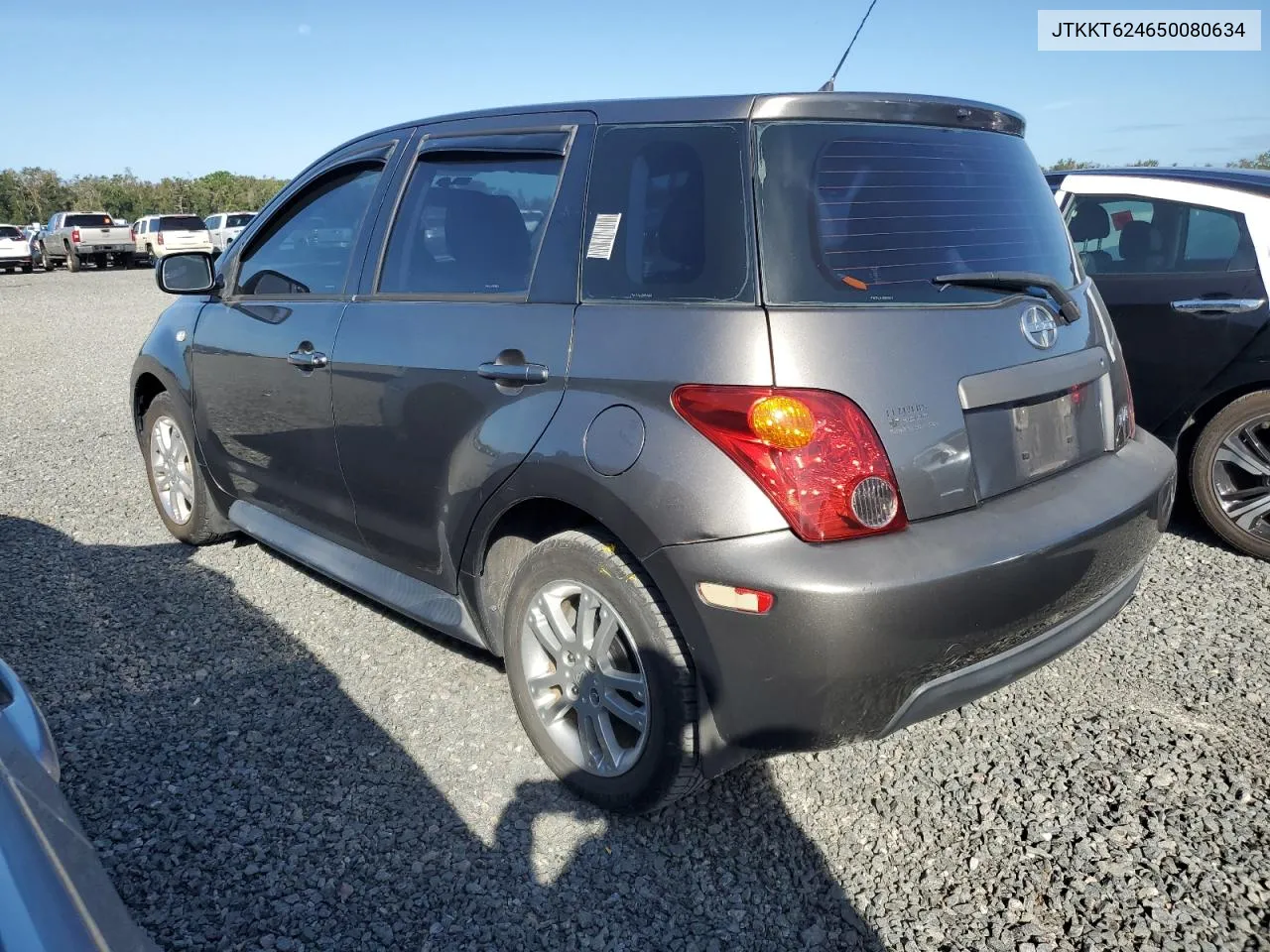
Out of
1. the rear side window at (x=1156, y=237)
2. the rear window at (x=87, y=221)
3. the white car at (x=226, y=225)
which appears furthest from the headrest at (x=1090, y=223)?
the rear window at (x=87, y=221)

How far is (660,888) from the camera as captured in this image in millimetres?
2400

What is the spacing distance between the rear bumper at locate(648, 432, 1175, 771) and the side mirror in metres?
2.78

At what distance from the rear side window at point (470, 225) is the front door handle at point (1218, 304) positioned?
3233 millimetres

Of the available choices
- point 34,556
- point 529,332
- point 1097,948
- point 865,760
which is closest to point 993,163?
point 529,332

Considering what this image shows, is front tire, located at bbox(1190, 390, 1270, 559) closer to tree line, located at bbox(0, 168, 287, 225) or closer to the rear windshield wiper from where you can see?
the rear windshield wiper

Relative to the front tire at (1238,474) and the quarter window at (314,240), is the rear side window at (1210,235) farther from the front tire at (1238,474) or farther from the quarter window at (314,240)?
the quarter window at (314,240)

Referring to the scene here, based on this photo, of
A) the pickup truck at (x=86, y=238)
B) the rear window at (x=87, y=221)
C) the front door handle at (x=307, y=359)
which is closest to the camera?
the front door handle at (x=307, y=359)

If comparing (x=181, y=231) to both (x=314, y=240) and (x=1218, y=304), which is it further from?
(x=1218, y=304)

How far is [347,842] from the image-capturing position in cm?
257

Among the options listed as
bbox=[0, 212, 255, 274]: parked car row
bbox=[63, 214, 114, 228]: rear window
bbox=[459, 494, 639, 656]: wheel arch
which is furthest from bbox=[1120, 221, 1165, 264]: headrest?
bbox=[63, 214, 114, 228]: rear window

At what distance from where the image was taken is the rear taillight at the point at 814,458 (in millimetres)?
2133

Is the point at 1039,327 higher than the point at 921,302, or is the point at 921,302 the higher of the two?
the point at 921,302

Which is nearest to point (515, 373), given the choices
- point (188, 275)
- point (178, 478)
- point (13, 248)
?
point (188, 275)

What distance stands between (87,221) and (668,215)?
36.9 m
